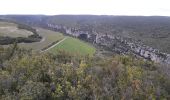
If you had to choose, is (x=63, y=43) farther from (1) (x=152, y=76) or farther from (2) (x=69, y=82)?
(2) (x=69, y=82)

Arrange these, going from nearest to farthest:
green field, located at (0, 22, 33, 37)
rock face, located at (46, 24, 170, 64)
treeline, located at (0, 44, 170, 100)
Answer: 1. treeline, located at (0, 44, 170, 100)
2. green field, located at (0, 22, 33, 37)
3. rock face, located at (46, 24, 170, 64)

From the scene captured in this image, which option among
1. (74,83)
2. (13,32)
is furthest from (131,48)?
(74,83)

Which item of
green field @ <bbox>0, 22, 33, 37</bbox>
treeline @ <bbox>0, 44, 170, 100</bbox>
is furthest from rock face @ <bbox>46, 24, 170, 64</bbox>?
treeline @ <bbox>0, 44, 170, 100</bbox>

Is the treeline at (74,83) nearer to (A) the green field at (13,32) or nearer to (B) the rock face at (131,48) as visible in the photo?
(A) the green field at (13,32)

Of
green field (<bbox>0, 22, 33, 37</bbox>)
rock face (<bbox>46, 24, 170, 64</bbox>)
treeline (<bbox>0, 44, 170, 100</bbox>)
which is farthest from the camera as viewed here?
rock face (<bbox>46, 24, 170, 64</bbox>)

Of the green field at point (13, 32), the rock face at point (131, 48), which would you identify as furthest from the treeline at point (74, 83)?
the rock face at point (131, 48)

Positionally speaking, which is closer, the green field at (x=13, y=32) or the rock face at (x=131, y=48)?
the green field at (x=13, y=32)

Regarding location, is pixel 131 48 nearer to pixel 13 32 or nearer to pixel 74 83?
pixel 13 32

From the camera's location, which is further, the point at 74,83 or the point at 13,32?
the point at 13,32

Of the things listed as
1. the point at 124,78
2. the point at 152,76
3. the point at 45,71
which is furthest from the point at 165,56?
the point at 45,71

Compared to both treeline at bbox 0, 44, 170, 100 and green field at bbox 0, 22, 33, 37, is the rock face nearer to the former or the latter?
green field at bbox 0, 22, 33, 37

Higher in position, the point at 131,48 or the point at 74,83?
the point at 74,83
